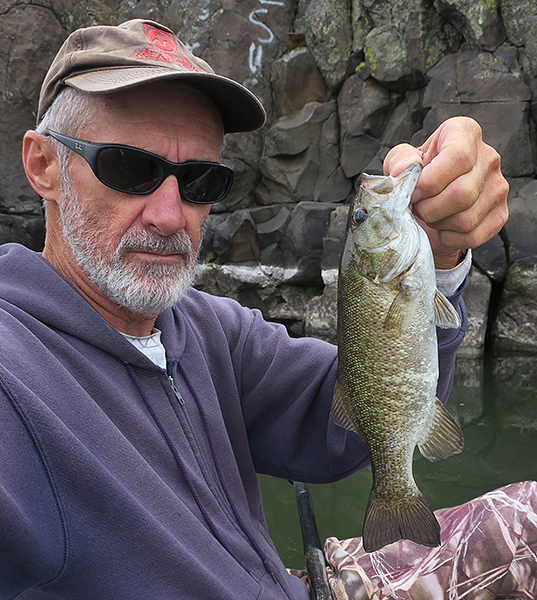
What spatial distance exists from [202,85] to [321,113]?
9467 millimetres

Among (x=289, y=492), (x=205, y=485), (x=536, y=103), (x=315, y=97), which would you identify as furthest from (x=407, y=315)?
(x=315, y=97)

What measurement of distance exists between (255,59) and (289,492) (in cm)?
962

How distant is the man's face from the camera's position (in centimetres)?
141

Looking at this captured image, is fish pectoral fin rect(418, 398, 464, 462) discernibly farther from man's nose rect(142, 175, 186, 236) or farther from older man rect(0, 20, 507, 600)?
man's nose rect(142, 175, 186, 236)

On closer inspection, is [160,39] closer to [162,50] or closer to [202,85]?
[162,50]

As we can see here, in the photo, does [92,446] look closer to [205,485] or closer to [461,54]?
[205,485]

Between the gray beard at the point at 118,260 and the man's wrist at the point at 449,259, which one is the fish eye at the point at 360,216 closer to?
the man's wrist at the point at 449,259

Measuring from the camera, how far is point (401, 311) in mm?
1390

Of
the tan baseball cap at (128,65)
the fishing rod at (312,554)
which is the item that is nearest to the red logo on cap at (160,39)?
the tan baseball cap at (128,65)

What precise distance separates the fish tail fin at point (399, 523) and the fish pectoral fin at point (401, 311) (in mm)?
496

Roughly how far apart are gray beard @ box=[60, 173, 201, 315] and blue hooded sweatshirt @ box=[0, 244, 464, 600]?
116mm

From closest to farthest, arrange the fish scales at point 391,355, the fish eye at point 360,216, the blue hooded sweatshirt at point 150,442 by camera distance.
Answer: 1. the blue hooded sweatshirt at point 150,442
2. the fish scales at point 391,355
3. the fish eye at point 360,216

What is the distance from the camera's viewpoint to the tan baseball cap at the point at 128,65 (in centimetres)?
137

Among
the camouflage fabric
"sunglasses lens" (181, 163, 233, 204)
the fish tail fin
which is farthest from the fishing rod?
"sunglasses lens" (181, 163, 233, 204)
